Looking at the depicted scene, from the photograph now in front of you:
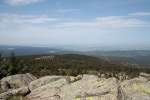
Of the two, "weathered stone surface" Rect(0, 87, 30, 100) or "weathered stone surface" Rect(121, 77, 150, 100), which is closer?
"weathered stone surface" Rect(121, 77, 150, 100)

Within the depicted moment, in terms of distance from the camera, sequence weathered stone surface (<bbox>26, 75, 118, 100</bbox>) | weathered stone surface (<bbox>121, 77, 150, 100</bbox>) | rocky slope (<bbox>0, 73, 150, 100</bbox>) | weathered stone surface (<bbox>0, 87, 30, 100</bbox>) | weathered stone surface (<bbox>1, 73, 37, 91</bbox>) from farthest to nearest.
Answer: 1. weathered stone surface (<bbox>1, 73, 37, 91</bbox>)
2. weathered stone surface (<bbox>0, 87, 30, 100</bbox>)
3. weathered stone surface (<bbox>26, 75, 118, 100</bbox>)
4. rocky slope (<bbox>0, 73, 150, 100</bbox>)
5. weathered stone surface (<bbox>121, 77, 150, 100</bbox>)

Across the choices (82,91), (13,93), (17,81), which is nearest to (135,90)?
(82,91)

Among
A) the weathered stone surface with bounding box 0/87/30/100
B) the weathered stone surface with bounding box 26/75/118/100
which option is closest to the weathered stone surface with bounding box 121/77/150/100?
the weathered stone surface with bounding box 26/75/118/100

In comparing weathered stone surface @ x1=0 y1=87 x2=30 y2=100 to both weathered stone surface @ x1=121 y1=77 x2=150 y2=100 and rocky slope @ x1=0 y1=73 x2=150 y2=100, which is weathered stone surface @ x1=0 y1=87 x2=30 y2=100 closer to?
rocky slope @ x1=0 y1=73 x2=150 y2=100

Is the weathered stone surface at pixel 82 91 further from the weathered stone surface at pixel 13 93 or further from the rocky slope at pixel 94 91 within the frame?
the weathered stone surface at pixel 13 93

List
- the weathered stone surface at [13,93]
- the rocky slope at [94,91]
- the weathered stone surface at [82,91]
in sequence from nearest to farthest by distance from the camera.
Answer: the rocky slope at [94,91], the weathered stone surface at [82,91], the weathered stone surface at [13,93]

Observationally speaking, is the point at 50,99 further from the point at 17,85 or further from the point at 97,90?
the point at 17,85

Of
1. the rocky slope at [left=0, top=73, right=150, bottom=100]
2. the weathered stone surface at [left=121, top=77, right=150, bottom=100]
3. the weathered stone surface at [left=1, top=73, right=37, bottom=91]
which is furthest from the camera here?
the weathered stone surface at [left=1, top=73, right=37, bottom=91]

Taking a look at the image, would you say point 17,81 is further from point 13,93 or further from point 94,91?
point 94,91

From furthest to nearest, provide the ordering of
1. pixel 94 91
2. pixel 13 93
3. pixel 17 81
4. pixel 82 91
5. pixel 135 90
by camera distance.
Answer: pixel 17 81 → pixel 13 93 → pixel 82 91 → pixel 94 91 → pixel 135 90

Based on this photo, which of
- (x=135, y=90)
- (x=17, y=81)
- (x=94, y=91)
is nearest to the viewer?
(x=135, y=90)

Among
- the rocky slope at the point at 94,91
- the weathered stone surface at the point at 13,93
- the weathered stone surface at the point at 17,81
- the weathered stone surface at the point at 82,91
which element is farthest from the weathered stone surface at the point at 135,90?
the weathered stone surface at the point at 17,81

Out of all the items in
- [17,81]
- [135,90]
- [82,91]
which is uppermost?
[135,90]

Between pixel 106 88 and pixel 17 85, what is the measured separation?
70.3 feet
